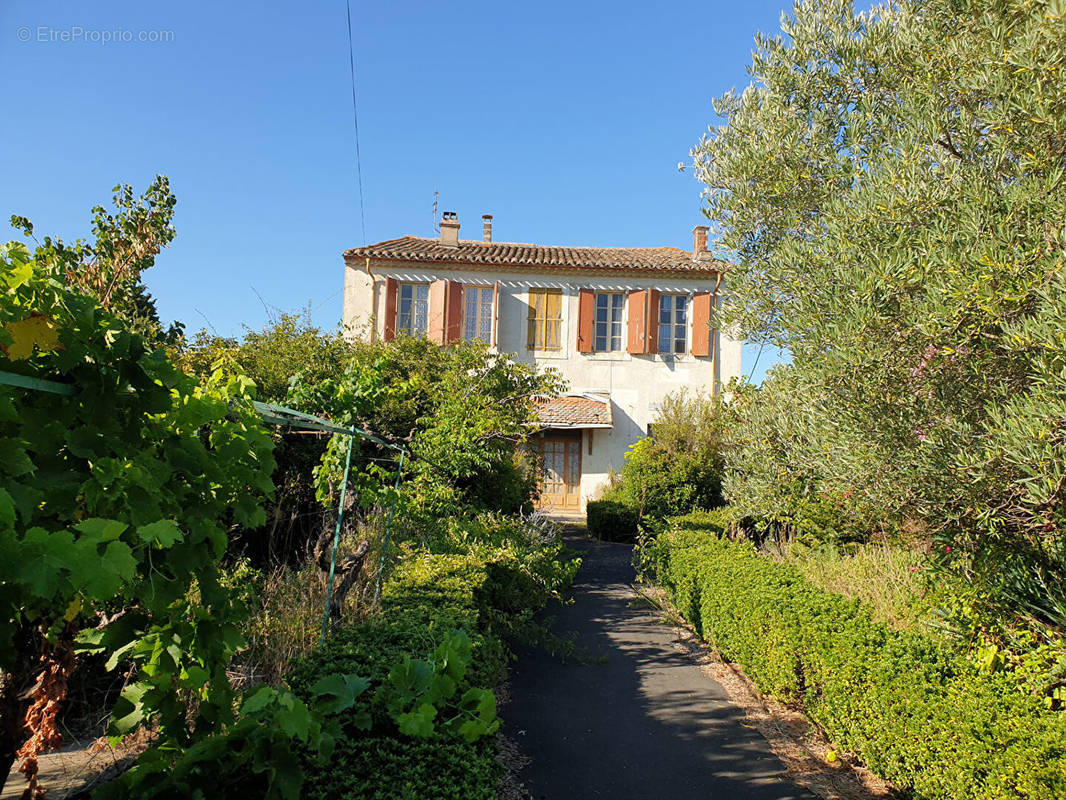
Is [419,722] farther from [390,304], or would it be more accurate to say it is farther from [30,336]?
[390,304]

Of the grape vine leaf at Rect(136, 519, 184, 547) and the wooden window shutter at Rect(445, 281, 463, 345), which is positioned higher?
the wooden window shutter at Rect(445, 281, 463, 345)

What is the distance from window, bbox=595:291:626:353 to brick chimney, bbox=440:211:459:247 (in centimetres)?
469

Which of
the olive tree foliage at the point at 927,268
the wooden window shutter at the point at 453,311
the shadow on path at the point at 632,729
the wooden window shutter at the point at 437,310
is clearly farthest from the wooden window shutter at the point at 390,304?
the olive tree foliage at the point at 927,268

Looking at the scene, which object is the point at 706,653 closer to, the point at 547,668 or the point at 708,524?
the point at 547,668

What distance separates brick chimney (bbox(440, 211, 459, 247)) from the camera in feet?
64.6

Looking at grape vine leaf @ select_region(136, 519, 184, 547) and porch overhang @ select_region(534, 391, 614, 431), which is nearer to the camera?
grape vine leaf @ select_region(136, 519, 184, 547)

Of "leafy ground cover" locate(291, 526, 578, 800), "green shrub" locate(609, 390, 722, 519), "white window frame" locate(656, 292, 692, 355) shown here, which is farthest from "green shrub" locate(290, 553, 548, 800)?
"white window frame" locate(656, 292, 692, 355)

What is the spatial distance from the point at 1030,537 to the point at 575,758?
322 centimetres

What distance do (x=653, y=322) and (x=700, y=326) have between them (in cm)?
128

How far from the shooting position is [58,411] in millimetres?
1804

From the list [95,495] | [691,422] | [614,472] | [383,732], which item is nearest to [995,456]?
[383,732]

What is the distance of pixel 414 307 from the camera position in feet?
60.4

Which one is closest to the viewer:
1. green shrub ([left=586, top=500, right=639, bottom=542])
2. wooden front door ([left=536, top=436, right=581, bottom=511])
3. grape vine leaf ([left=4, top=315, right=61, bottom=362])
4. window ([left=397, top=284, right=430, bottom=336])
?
grape vine leaf ([left=4, top=315, right=61, bottom=362])

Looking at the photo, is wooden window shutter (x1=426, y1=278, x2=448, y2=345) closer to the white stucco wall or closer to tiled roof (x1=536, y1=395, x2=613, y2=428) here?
the white stucco wall
